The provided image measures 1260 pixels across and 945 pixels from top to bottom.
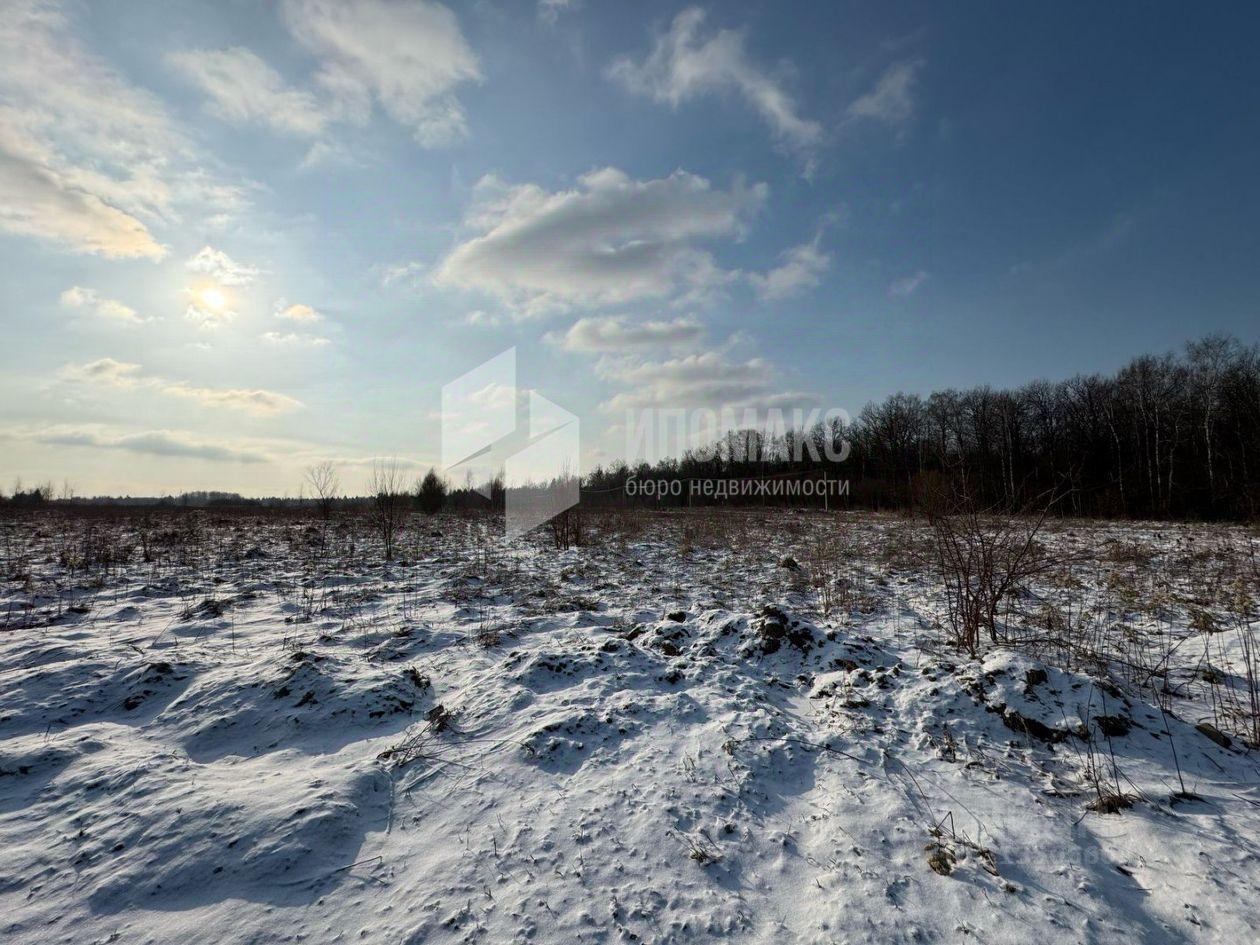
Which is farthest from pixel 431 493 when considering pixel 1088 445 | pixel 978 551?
pixel 1088 445

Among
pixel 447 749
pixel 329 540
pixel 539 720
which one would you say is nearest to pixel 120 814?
pixel 447 749

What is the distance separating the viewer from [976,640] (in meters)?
5.64

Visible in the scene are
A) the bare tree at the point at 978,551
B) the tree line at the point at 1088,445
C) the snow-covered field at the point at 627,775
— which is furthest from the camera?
the tree line at the point at 1088,445

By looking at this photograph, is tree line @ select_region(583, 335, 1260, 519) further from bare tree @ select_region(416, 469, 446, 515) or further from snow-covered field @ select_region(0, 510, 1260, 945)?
bare tree @ select_region(416, 469, 446, 515)

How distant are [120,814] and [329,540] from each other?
44.9ft

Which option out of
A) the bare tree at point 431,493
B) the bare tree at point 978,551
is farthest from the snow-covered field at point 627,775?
the bare tree at point 431,493

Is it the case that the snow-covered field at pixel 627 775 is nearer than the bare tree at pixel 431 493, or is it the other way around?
the snow-covered field at pixel 627 775

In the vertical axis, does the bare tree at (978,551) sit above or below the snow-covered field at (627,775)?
above

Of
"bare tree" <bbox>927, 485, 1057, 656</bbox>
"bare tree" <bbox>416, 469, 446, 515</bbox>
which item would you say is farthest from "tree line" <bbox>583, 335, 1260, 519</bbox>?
"bare tree" <bbox>416, 469, 446, 515</bbox>

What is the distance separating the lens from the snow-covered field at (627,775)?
8.61 feet

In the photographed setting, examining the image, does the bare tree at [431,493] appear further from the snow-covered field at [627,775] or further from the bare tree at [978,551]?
the bare tree at [978,551]

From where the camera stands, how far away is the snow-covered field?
8.61 ft

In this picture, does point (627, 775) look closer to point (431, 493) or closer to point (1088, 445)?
point (431, 493)

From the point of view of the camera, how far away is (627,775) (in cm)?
372
